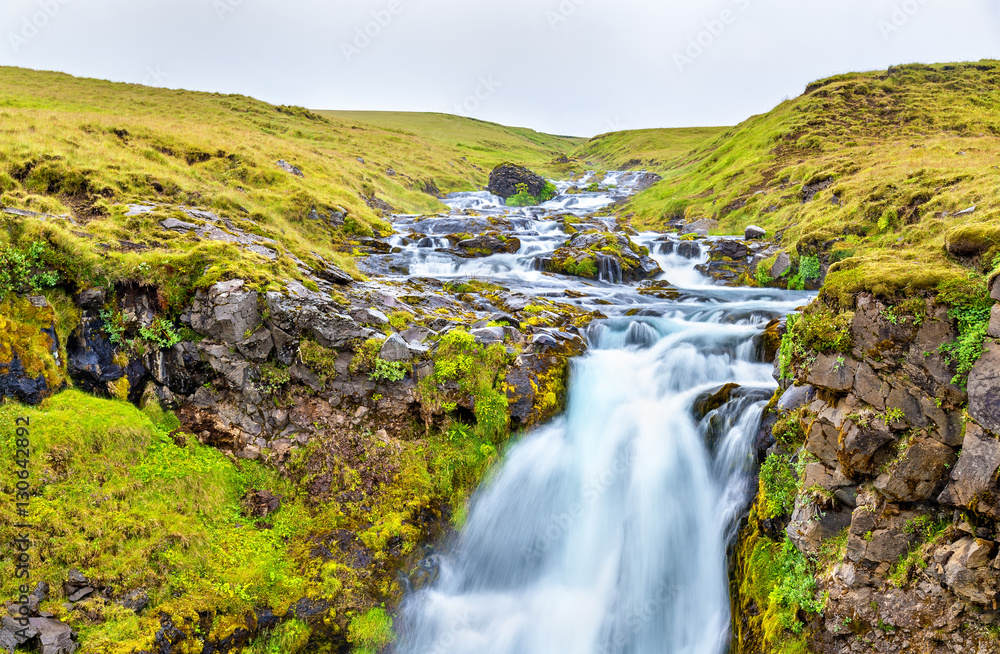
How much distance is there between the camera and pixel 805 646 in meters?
5.61

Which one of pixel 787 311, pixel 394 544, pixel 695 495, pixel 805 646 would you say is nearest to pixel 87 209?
pixel 394 544

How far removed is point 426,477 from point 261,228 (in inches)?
371

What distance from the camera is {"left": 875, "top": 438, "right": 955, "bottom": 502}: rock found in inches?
198

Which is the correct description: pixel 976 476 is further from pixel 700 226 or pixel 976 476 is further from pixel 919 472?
pixel 700 226

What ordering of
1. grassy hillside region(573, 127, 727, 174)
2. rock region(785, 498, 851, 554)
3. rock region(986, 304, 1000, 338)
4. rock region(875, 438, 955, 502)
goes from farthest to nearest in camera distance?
1. grassy hillside region(573, 127, 727, 174)
2. rock region(785, 498, 851, 554)
3. rock region(875, 438, 955, 502)
4. rock region(986, 304, 1000, 338)

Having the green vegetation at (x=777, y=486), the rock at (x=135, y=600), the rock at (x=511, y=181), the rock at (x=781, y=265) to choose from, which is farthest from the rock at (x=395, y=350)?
the rock at (x=511, y=181)

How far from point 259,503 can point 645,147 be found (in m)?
98.3

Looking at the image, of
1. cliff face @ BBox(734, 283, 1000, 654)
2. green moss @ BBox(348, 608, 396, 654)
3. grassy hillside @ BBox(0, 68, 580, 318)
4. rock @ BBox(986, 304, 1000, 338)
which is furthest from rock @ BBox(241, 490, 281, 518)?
rock @ BBox(986, 304, 1000, 338)

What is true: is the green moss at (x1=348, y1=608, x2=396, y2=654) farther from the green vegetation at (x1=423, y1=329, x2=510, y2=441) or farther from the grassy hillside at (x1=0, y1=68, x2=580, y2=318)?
the grassy hillside at (x1=0, y1=68, x2=580, y2=318)

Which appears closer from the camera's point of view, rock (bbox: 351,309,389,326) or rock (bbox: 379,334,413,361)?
rock (bbox: 379,334,413,361)

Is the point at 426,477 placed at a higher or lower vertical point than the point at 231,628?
higher

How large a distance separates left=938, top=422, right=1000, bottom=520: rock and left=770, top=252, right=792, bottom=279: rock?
603 inches

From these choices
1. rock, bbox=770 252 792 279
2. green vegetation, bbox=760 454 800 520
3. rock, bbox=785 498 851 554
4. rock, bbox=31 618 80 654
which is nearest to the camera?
rock, bbox=31 618 80 654

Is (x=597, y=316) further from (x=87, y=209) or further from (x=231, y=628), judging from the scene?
(x=87, y=209)
